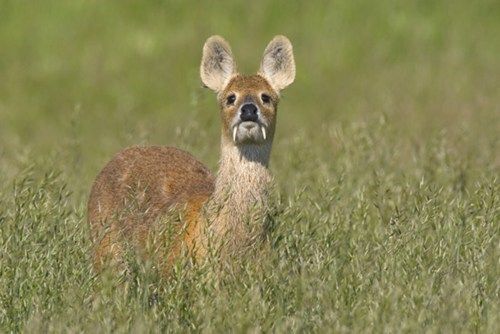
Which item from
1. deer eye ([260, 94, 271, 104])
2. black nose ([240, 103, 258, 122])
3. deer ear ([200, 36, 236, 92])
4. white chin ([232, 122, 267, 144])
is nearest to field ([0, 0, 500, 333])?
white chin ([232, 122, 267, 144])

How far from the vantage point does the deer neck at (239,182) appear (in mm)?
8727

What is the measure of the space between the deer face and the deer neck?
0.20 feet

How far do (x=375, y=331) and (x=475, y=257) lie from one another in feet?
4.69

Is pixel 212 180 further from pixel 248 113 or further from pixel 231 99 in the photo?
pixel 248 113

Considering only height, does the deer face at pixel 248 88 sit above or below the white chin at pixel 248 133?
above

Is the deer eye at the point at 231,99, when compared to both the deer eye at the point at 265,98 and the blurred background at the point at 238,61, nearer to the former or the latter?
the deer eye at the point at 265,98

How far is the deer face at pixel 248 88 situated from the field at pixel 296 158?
Answer: 0.50 metres

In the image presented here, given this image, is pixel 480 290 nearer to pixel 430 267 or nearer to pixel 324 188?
pixel 430 267

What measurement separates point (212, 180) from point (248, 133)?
1094 millimetres

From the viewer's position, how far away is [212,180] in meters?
9.86

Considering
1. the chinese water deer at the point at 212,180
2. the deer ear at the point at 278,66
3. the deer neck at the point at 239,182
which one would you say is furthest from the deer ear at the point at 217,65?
the deer neck at the point at 239,182

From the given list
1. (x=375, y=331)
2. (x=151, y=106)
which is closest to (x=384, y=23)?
(x=151, y=106)

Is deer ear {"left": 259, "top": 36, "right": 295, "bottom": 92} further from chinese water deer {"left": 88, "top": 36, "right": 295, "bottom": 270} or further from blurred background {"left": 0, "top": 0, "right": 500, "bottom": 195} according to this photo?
blurred background {"left": 0, "top": 0, "right": 500, "bottom": 195}

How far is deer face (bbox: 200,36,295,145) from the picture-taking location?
8867 millimetres
